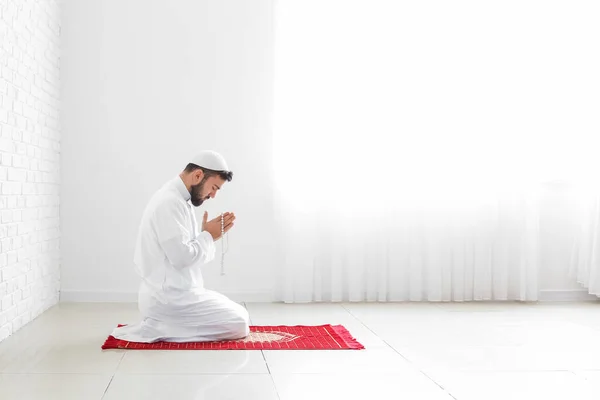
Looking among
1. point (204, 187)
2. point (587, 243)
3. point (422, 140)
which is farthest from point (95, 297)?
point (587, 243)

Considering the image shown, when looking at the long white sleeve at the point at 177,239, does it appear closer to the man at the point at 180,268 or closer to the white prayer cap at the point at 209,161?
the man at the point at 180,268

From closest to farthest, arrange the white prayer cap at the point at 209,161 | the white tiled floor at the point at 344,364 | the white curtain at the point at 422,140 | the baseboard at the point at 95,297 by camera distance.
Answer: the white tiled floor at the point at 344,364
the white prayer cap at the point at 209,161
the baseboard at the point at 95,297
the white curtain at the point at 422,140

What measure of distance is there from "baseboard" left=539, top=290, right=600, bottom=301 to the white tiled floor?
933mm

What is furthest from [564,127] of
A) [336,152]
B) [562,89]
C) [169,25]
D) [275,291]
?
[169,25]

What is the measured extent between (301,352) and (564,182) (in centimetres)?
311

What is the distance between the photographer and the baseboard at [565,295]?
20.0 ft

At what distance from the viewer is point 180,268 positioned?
13.5 ft

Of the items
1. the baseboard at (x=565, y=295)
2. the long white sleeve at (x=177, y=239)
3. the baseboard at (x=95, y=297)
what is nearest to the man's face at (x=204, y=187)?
the long white sleeve at (x=177, y=239)

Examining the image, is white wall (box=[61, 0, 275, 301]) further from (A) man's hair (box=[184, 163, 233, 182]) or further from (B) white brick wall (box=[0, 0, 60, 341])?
(A) man's hair (box=[184, 163, 233, 182])

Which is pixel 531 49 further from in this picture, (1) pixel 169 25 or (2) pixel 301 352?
(2) pixel 301 352

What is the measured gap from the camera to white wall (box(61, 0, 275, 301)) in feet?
18.7

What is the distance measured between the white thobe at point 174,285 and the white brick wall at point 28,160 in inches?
29.0

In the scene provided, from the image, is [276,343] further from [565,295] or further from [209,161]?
[565,295]

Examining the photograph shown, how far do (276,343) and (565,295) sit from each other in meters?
2.95
